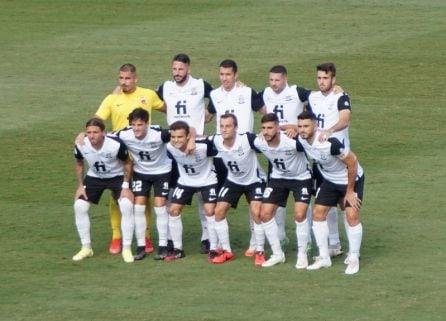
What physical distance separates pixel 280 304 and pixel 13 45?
55.0 feet

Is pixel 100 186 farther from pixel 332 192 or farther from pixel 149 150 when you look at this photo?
pixel 332 192

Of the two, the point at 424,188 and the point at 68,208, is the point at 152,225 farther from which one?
the point at 424,188

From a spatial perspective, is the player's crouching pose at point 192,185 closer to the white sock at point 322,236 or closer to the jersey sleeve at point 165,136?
the jersey sleeve at point 165,136

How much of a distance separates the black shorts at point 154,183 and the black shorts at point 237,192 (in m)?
0.70

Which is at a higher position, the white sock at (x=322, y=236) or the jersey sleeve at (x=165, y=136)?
the jersey sleeve at (x=165, y=136)

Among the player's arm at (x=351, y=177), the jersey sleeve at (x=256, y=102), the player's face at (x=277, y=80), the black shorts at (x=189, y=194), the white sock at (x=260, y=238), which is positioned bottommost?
the white sock at (x=260, y=238)

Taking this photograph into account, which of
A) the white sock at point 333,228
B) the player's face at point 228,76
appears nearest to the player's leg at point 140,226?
the player's face at point 228,76

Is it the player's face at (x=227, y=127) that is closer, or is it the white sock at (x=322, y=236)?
the white sock at (x=322, y=236)

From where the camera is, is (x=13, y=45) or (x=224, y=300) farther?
(x=13, y=45)

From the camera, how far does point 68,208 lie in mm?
18297

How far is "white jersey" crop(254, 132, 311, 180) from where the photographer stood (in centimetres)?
1550

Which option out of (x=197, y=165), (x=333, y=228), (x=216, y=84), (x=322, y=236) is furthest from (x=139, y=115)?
(x=216, y=84)

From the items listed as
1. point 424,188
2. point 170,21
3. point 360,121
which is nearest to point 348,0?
point 170,21

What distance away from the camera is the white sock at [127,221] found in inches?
629
